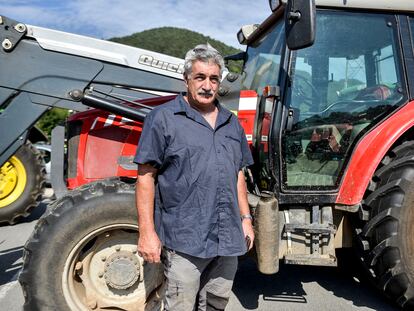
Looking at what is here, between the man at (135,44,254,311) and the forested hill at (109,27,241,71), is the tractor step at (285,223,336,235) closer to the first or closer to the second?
the man at (135,44,254,311)

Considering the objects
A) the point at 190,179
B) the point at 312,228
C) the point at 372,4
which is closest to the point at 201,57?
the point at 190,179

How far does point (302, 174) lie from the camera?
3277mm

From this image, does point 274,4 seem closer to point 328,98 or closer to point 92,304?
point 328,98

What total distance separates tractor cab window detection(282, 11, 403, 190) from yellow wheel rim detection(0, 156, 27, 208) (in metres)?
4.58

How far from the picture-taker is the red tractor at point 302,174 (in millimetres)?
2902

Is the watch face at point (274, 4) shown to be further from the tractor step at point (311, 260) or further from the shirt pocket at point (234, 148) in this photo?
the tractor step at point (311, 260)

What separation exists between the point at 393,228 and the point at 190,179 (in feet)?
5.32

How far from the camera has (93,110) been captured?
3.57m

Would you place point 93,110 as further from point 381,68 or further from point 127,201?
point 381,68

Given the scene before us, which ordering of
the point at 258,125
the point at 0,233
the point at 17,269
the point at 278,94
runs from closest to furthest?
the point at 278,94
the point at 258,125
the point at 17,269
the point at 0,233

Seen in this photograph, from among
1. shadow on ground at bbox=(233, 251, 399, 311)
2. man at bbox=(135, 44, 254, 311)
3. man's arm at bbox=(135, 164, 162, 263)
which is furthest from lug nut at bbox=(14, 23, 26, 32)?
shadow on ground at bbox=(233, 251, 399, 311)

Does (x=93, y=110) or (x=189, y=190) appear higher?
(x=93, y=110)

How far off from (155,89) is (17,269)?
231cm

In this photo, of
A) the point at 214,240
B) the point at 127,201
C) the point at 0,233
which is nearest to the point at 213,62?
the point at 214,240
